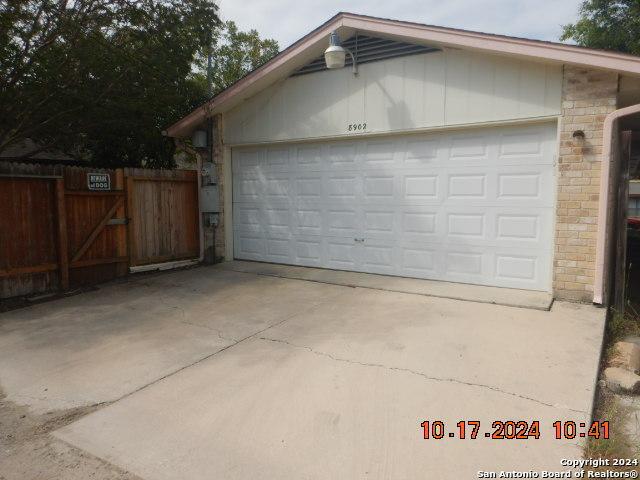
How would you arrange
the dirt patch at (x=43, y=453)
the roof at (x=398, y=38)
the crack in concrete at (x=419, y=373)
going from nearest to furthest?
the dirt patch at (x=43, y=453), the crack in concrete at (x=419, y=373), the roof at (x=398, y=38)

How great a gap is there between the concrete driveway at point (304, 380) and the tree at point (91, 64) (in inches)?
173

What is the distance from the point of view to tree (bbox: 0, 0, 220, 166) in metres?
7.29

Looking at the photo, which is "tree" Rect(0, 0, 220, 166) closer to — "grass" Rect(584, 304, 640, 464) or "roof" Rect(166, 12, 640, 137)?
"roof" Rect(166, 12, 640, 137)

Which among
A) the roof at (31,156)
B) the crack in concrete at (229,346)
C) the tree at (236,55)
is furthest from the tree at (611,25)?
the roof at (31,156)

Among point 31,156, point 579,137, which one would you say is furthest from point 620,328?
point 31,156

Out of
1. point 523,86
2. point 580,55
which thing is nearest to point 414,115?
point 523,86

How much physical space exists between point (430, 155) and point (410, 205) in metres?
0.84

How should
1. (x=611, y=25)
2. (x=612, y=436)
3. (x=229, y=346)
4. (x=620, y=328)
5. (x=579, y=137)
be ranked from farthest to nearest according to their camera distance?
(x=611, y=25)
(x=579, y=137)
(x=620, y=328)
(x=229, y=346)
(x=612, y=436)

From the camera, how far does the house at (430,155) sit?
5.52m

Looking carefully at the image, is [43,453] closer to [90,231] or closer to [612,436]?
[612,436]

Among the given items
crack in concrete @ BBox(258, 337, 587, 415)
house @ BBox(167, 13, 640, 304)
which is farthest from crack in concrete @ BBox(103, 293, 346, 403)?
house @ BBox(167, 13, 640, 304)

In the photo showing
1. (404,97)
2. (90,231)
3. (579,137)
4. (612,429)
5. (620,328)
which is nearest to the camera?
(612,429)

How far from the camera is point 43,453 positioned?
2.75 meters

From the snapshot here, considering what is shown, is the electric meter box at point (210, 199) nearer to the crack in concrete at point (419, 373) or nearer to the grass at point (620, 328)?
the crack in concrete at point (419, 373)
